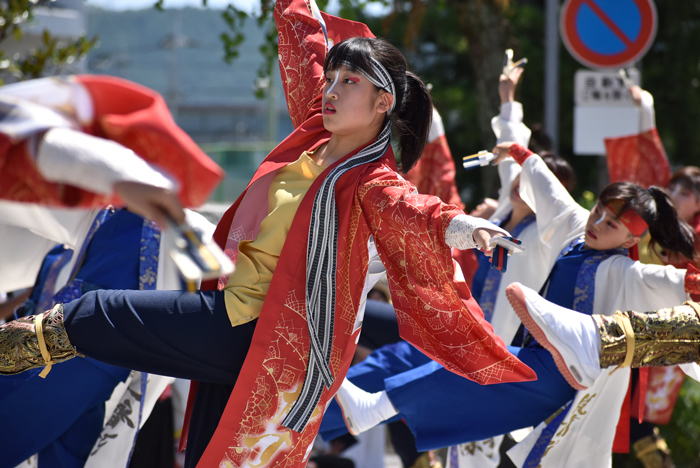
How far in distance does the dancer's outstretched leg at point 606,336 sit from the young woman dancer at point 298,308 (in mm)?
195

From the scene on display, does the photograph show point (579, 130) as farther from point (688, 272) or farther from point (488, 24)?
point (688, 272)

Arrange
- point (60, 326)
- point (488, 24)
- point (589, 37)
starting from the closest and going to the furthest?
point (60, 326) < point (589, 37) < point (488, 24)

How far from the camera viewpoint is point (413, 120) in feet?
8.15

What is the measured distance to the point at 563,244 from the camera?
10.4ft

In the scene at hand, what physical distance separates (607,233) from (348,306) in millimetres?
1230

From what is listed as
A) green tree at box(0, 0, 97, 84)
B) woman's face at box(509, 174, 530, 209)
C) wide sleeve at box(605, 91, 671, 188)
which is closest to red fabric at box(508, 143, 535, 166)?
woman's face at box(509, 174, 530, 209)

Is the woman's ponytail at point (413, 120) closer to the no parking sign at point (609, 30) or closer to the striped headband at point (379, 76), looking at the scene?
the striped headband at point (379, 76)

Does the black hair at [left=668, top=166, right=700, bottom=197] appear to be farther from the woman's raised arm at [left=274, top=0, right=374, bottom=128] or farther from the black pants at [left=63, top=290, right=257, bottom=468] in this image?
the black pants at [left=63, top=290, right=257, bottom=468]

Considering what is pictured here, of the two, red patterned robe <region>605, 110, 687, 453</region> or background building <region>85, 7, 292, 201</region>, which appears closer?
red patterned robe <region>605, 110, 687, 453</region>

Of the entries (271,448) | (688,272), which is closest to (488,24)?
(688,272)

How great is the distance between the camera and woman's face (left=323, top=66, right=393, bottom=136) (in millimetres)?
2277

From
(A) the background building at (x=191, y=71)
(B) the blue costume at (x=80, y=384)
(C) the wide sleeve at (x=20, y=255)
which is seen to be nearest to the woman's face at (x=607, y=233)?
(B) the blue costume at (x=80, y=384)

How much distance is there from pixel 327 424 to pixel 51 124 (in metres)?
1.88

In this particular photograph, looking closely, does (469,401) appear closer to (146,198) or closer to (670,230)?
(670,230)
